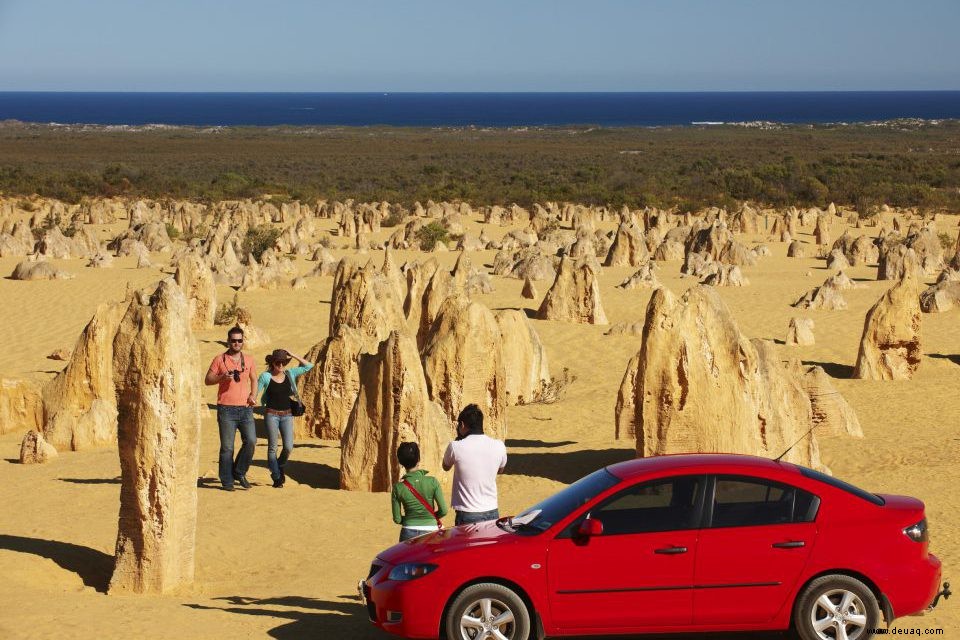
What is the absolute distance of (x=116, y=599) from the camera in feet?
30.5

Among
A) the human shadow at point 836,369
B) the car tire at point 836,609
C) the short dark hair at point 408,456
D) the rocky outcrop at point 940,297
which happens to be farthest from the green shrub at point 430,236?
the car tire at point 836,609

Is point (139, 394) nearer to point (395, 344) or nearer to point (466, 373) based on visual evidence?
point (395, 344)

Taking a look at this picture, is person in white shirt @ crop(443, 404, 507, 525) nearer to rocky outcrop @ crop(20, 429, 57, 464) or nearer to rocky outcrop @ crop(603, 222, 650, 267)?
rocky outcrop @ crop(20, 429, 57, 464)

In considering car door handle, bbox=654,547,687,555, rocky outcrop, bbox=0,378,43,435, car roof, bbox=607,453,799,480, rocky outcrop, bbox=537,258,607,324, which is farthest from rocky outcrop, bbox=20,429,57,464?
rocky outcrop, bbox=537,258,607,324

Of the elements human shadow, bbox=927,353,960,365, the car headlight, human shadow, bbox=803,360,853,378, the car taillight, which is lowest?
human shadow, bbox=803,360,853,378

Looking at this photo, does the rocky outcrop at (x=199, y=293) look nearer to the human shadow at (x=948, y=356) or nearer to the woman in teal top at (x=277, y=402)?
the woman in teal top at (x=277, y=402)

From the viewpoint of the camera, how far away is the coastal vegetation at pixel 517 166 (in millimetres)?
55844

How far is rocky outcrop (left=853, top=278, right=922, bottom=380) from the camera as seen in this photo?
63.5ft

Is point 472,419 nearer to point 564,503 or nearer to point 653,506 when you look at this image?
point 564,503

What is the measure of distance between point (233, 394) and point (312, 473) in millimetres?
2143

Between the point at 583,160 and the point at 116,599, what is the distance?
261 ft

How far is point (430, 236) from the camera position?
1465 inches

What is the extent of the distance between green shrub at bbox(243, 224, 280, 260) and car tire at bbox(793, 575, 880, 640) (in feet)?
89.4

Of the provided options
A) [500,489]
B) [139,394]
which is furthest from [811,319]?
[139,394]
